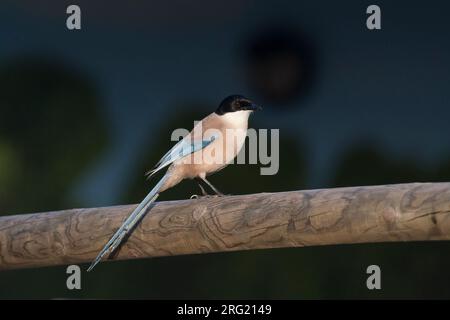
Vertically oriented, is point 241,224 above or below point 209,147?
below

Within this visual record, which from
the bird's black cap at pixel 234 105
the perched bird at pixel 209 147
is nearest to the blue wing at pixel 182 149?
the perched bird at pixel 209 147

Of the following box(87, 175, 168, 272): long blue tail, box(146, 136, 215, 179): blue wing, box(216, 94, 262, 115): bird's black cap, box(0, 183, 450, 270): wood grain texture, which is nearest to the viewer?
box(0, 183, 450, 270): wood grain texture

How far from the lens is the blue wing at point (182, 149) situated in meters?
3.88

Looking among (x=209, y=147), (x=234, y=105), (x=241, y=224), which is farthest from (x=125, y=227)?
(x=234, y=105)

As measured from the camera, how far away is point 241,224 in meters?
3.25

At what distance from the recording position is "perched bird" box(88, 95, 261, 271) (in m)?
3.91

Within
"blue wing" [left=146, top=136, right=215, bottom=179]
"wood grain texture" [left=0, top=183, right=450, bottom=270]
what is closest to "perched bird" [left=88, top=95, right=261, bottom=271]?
"blue wing" [left=146, top=136, right=215, bottom=179]

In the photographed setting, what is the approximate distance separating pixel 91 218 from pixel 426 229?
153 centimetres

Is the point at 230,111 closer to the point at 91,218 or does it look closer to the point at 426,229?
the point at 91,218

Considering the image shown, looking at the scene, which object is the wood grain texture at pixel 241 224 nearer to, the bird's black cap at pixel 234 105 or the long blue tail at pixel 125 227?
the long blue tail at pixel 125 227

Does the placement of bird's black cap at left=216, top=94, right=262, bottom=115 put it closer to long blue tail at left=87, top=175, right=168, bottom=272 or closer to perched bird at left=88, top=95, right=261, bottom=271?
perched bird at left=88, top=95, right=261, bottom=271

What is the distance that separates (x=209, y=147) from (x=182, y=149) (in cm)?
14

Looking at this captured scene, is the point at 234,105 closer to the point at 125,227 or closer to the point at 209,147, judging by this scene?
the point at 209,147

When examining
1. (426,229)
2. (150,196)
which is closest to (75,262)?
(150,196)
